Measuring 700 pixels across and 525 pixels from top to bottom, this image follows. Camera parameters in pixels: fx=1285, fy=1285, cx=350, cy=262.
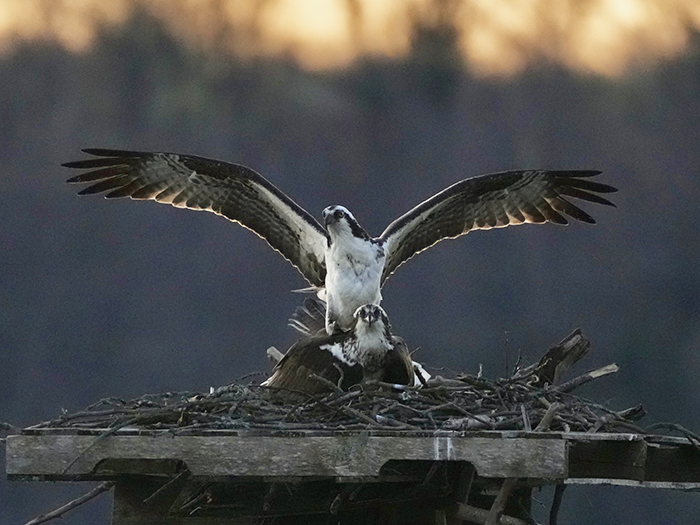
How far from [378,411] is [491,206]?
9.64ft

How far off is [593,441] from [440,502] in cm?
58

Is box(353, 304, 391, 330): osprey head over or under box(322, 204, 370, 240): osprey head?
under

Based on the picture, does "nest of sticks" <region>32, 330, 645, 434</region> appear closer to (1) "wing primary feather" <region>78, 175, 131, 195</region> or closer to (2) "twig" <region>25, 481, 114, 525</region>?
(2) "twig" <region>25, 481, 114, 525</region>

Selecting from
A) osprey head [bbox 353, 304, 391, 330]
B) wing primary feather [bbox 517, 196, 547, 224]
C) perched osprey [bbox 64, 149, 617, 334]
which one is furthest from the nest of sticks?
wing primary feather [bbox 517, 196, 547, 224]

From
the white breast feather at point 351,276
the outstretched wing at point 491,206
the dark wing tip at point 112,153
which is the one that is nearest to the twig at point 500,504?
the white breast feather at point 351,276

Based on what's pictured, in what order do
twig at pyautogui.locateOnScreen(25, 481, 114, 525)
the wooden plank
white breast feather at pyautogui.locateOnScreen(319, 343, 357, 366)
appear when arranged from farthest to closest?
white breast feather at pyautogui.locateOnScreen(319, 343, 357, 366) < twig at pyautogui.locateOnScreen(25, 481, 114, 525) < the wooden plank

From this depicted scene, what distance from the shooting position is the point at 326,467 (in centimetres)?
354

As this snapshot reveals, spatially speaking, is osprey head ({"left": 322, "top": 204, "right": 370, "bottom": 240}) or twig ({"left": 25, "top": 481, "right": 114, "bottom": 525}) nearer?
twig ({"left": 25, "top": 481, "right": 114, "bottom": 525})

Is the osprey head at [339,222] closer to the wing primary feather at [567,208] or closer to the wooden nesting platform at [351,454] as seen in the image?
the wing primary feather at [567,208]

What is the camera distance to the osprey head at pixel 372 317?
16.6 ft

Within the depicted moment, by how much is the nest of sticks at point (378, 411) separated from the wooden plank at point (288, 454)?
7 centimetres

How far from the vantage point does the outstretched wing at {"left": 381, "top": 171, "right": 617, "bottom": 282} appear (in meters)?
6.39

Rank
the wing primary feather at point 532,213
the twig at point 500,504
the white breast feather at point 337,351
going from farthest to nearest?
the wing primary feather at point 532,213
the white breast feather at point 337,351
the twig at point 500,504

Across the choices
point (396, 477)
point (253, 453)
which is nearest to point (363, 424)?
point (396, 477)
